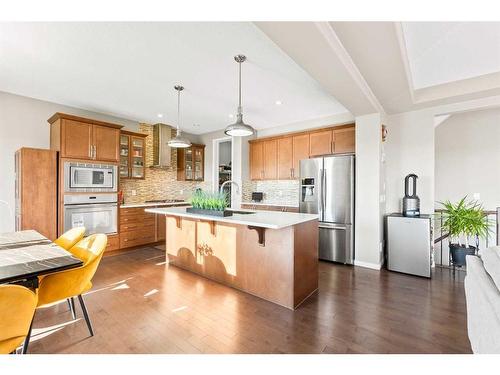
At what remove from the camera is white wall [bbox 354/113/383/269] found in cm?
359

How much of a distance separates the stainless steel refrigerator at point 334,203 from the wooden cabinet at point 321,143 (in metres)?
0.49

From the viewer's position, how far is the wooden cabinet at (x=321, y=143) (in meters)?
4.51

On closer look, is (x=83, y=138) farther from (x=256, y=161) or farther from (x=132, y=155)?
(x=256, y=161)

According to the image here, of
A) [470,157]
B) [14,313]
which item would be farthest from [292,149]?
[14,313]

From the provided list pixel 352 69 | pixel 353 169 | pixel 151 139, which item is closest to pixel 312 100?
pixel 353 169

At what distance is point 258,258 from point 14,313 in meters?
1.95

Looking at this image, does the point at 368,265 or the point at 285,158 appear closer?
the point at 368,265

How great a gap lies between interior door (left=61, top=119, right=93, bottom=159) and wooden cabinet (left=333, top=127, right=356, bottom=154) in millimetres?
4368

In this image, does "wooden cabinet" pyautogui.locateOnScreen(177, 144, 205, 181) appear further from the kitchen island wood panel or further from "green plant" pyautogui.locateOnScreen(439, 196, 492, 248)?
"green plant" pyautogui.locateOnScreen(439, 196, 492, 248)

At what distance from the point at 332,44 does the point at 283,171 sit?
3.40m

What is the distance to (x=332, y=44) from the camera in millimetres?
1931

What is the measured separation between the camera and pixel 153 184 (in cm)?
577

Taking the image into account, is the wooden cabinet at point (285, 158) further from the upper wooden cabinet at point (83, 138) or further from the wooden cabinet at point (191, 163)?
the upper wooden cabinet at point (83, 138)
